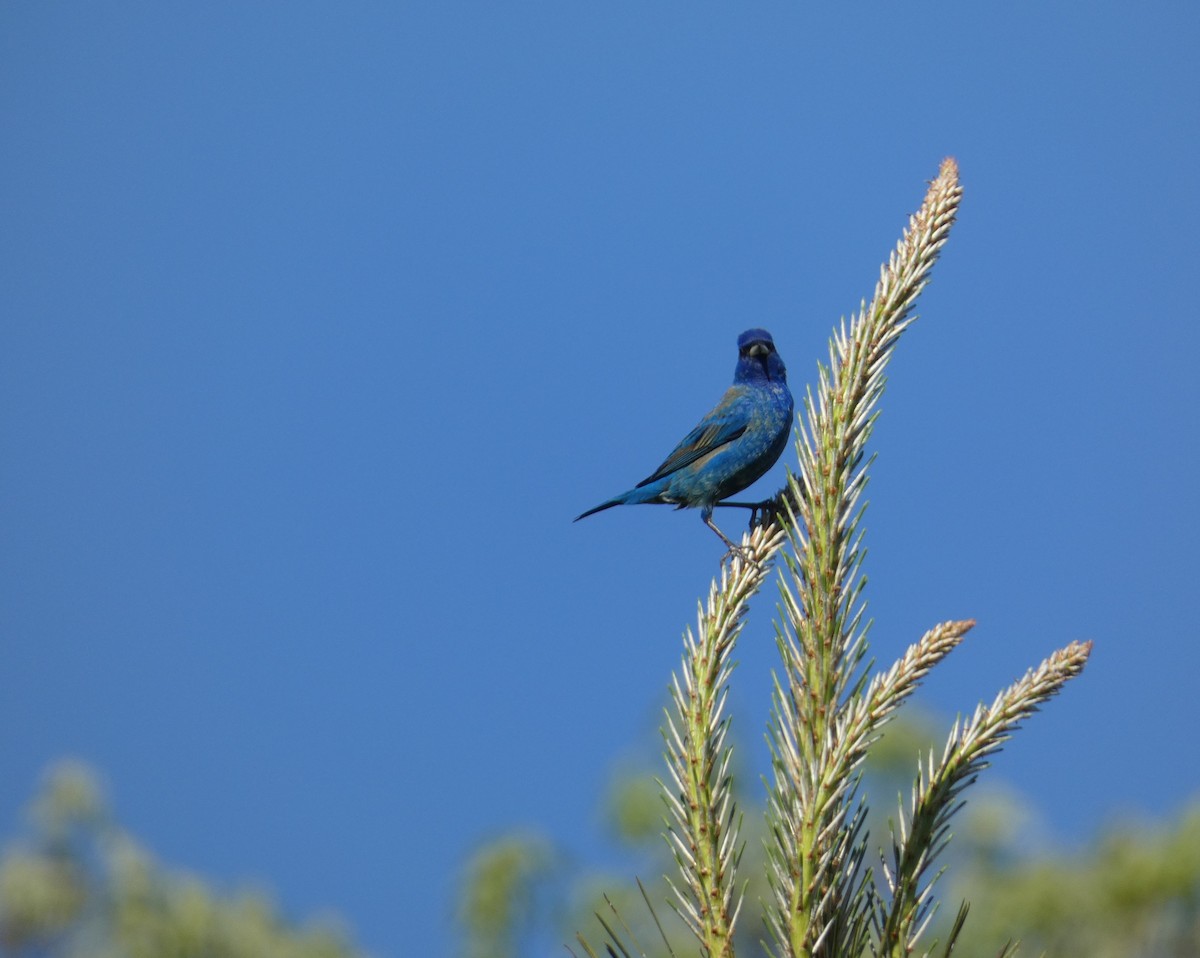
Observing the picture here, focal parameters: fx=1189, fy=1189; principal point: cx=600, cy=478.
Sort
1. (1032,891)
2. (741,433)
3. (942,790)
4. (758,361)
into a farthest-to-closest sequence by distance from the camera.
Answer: (1032,891) → (758,361) → (741,433) → (942,790)

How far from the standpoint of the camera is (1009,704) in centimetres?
268

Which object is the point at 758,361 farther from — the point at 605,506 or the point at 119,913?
the point at 119,913

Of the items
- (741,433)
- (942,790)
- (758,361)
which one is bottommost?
(942,790)

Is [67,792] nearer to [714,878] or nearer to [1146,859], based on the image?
[1146,859]

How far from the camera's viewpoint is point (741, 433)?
21.8ft

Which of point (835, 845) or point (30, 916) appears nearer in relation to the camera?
point (835, 845)

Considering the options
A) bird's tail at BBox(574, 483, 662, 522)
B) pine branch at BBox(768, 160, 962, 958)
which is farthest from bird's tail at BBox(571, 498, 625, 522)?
pine branch at BBox(768, 160, 962, 958)

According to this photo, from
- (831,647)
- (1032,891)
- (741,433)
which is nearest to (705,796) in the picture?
(831,647)

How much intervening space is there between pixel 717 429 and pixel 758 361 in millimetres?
466

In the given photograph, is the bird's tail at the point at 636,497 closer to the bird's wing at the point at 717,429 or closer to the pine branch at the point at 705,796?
the bird's wing at the point at 717,429

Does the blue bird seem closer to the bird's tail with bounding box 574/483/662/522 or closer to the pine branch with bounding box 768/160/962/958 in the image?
the bird's tail with bounding box 574/483/662/522

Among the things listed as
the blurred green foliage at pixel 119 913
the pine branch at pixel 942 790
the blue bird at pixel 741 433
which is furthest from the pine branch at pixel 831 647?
the blurred green foliage at pixel 119 913

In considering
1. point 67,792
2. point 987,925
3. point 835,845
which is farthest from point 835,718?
point 67,792

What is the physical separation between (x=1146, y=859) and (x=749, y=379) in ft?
27.8
